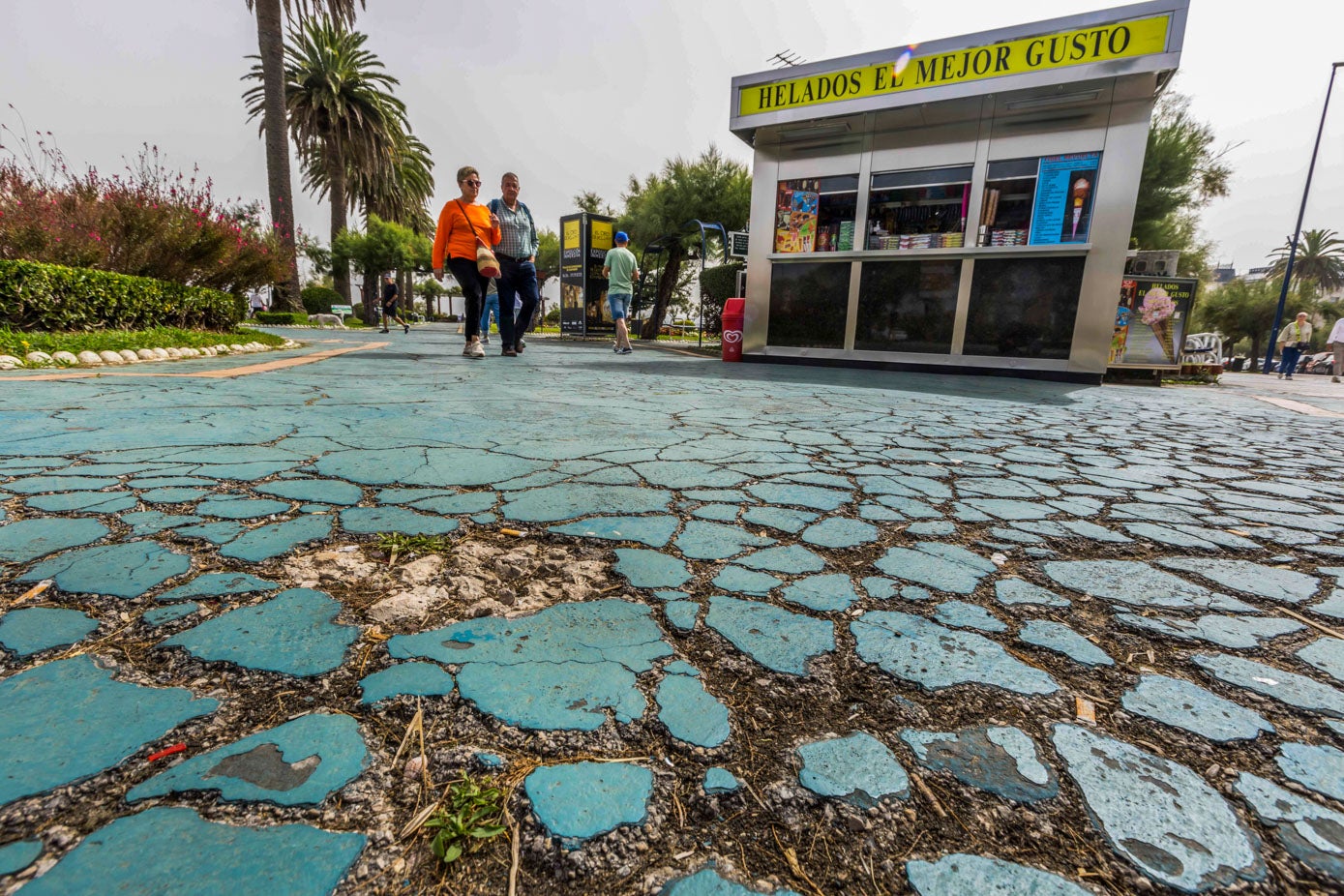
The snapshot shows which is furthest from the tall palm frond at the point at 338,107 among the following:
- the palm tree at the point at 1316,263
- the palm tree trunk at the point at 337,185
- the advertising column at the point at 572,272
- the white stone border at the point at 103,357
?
the palm tree at the point at 1316,263

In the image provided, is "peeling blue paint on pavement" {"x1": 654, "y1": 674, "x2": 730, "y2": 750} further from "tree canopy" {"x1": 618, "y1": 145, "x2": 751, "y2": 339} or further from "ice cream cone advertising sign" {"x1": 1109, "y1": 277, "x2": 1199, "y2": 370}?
"tree canopy" {"x1": 618, "y1": 145, "x2": 751, "y2": 339}

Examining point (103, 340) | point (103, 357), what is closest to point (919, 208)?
point (103, 357)

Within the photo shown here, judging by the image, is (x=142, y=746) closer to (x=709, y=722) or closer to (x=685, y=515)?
(x=709, y=722)

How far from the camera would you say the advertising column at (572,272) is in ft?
52.9


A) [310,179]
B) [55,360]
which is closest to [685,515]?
[55,360]

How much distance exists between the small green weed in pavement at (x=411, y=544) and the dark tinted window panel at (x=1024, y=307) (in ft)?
28.9

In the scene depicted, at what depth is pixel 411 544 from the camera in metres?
1.76

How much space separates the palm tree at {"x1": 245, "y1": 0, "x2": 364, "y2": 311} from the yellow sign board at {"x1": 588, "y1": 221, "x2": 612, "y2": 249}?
7.44 metres

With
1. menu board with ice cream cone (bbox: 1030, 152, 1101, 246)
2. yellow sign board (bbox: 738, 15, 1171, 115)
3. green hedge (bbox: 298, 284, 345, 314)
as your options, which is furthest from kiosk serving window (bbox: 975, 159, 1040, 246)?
green hedge (bbox: 298, 284, 345, 314)

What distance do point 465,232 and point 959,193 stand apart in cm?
697

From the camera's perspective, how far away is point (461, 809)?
87cm

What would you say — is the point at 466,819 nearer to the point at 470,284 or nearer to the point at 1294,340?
the point at 470,284

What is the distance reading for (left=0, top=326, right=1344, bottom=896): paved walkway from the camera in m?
0.82

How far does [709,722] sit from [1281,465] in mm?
4342
